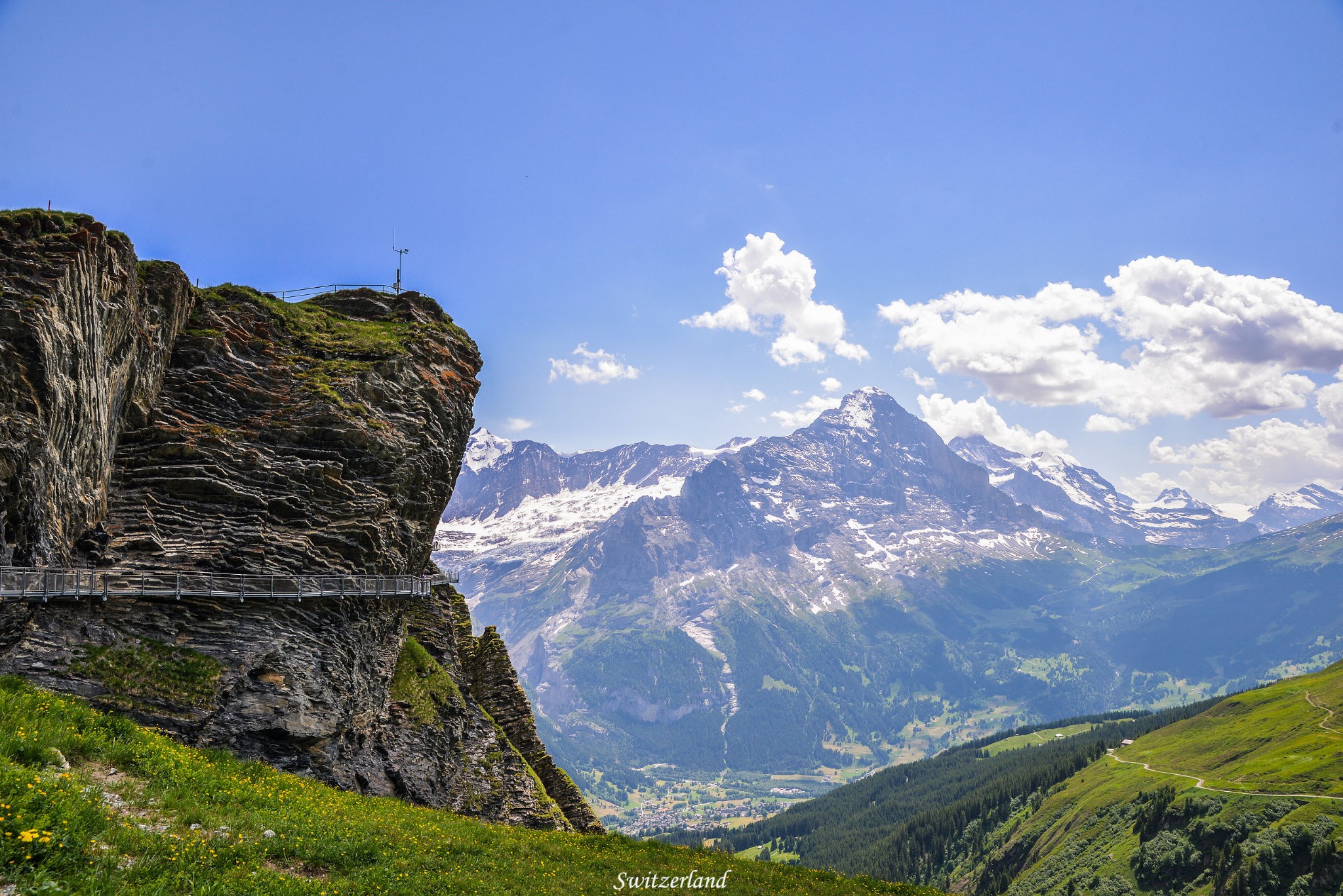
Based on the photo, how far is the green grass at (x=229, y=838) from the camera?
13.8m

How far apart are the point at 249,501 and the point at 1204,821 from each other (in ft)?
553

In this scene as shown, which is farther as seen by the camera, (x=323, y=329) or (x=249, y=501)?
(x=323, y=329)

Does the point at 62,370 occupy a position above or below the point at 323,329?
below

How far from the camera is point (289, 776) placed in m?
28.9

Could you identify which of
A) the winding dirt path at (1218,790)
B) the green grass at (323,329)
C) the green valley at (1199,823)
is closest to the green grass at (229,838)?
the green grass at (323,329)

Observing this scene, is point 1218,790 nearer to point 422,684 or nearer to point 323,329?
point 422,684

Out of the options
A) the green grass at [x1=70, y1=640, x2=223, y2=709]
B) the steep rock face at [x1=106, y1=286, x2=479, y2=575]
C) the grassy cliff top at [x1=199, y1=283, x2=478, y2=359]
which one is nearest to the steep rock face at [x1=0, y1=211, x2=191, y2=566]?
Result: the steep rock face at [x1=106, y1=286, x2=479, y2=575]

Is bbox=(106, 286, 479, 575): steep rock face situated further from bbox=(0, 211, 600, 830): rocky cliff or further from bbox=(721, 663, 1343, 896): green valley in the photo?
bbox=(721, 663, 1343, 896): green valley

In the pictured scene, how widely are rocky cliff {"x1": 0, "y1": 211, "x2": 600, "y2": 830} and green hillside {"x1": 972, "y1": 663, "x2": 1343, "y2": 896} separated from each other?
413 ft

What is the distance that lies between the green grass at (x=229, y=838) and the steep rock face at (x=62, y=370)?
25.1 ft

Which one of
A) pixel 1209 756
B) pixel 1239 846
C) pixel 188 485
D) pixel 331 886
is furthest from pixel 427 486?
pixel 1209 756

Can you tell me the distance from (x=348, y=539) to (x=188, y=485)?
829cm

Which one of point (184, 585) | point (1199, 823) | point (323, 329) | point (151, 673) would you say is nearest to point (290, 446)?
point (184, 585)

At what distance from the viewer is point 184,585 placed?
32.7 meters
